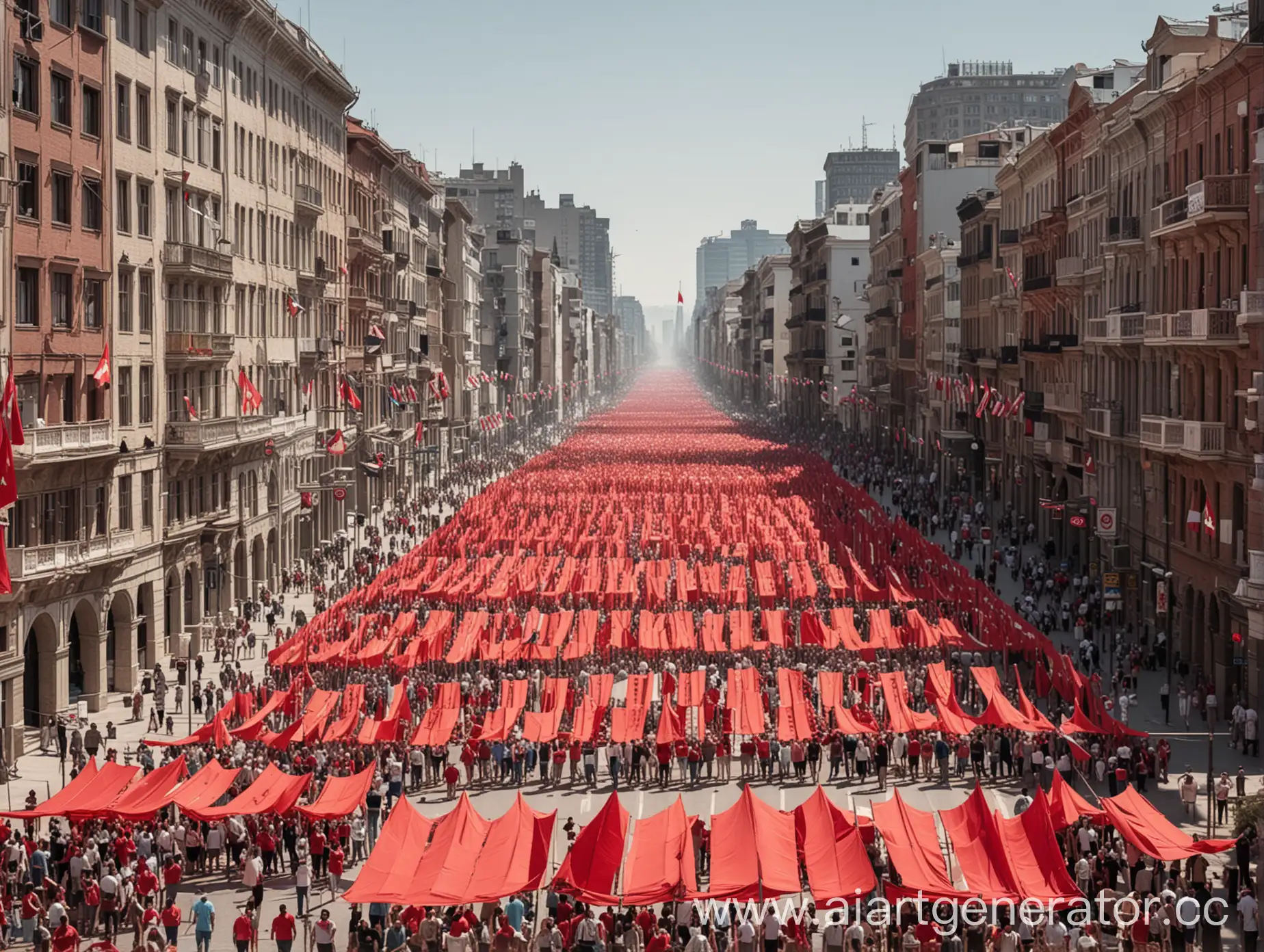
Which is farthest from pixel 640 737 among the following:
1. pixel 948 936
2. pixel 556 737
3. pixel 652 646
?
pixel 948 936

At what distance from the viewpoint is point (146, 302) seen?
5800 centimetres

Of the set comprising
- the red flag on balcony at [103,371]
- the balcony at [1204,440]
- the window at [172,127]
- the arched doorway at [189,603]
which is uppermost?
the window at [172,127]

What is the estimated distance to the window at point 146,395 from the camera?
2249 inches

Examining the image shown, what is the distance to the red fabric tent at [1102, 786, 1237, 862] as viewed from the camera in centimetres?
3069

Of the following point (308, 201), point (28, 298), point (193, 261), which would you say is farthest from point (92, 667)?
point (308, 201)

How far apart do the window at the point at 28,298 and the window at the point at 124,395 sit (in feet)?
22.7

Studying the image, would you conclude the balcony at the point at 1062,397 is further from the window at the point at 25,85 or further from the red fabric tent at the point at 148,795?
the red fabric tent at the point at 148,795

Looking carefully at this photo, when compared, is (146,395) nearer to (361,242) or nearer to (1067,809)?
(1067,809)

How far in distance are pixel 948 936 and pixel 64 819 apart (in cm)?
2204

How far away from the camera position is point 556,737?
42781 millimetres

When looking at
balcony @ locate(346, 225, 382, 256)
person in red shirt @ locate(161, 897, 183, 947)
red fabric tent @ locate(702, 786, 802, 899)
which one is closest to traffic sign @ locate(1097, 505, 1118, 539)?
red fabric tent @ locate(702, 786, 802, 899)

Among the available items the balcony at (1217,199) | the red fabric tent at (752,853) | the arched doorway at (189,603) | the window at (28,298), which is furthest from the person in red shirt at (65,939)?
the balcony at (1217,199)

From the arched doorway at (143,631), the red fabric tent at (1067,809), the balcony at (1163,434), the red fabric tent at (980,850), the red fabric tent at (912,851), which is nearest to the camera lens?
the red fabric tent at (980,850)

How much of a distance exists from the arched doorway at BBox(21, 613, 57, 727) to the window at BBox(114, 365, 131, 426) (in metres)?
8.74
